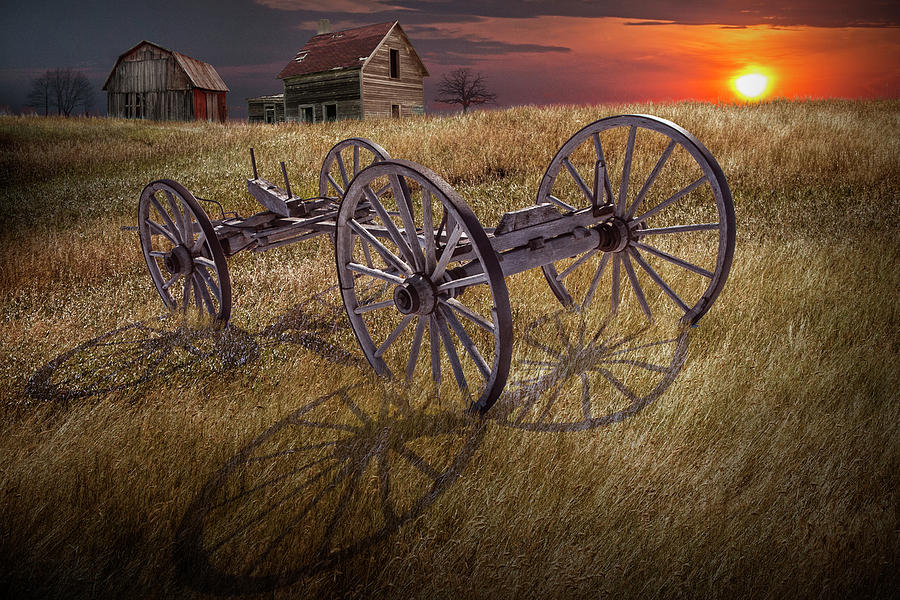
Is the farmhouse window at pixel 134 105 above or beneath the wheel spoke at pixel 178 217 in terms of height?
above

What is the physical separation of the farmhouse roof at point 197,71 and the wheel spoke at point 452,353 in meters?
30.3

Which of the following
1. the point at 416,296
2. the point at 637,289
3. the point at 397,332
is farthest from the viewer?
the point at 637,289

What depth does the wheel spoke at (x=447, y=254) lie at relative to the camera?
8.87ft

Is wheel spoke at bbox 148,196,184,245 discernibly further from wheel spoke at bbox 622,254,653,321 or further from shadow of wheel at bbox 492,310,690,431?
wheel spoke at bbox 622,254,653,321

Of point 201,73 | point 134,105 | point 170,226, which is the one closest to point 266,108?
point 201,73

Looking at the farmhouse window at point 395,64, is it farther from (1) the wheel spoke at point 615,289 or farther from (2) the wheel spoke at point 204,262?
(1) the wheel spoke at point 615,289

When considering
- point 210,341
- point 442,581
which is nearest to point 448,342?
point 442,581

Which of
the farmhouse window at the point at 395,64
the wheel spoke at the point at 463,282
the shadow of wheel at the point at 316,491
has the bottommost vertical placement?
the shadow of wheel at the point at 316,491

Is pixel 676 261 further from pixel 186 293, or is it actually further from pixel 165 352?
pixel 186 293

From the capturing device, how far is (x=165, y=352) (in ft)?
12.0

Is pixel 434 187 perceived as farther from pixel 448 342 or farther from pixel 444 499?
pixel 444 499

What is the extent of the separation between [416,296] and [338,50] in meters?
26.0

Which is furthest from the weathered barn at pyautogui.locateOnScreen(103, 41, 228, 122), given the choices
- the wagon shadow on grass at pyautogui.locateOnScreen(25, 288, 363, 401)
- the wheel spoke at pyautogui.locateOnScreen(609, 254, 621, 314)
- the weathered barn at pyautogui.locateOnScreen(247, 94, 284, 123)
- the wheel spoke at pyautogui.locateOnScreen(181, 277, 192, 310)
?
the wheel spoke at pyautogui.locateOnScreen(609, 254, 621, 314)

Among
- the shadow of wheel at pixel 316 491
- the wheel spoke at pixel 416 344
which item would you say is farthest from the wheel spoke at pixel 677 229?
the shadow of wheel at pixel 316 491
